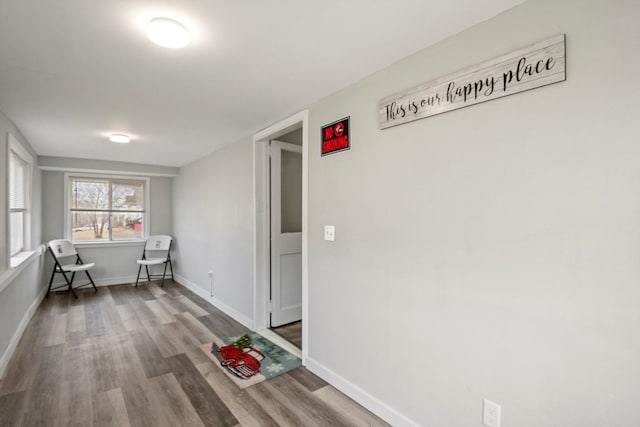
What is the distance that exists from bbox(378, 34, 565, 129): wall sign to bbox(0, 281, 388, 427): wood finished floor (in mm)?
1915

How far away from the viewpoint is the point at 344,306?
227 cm

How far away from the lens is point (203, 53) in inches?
69.8

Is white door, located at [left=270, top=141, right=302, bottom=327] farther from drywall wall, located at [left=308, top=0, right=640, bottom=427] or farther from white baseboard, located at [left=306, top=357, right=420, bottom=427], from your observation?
drywall wall, located at [left=308, top=0, right=640, bottom=427]

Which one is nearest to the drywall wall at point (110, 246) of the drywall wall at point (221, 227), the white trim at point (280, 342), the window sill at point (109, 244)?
the window sill at point (109, 244)

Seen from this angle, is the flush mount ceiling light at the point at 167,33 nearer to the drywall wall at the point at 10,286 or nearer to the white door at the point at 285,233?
the white door at the point at 285,233

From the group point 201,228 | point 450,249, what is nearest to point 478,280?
point 450,249

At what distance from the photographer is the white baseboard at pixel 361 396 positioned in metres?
1.88

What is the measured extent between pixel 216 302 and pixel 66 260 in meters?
3.03

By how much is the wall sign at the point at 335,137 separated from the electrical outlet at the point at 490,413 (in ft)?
5.44

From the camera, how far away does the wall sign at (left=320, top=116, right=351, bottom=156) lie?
2232 mm

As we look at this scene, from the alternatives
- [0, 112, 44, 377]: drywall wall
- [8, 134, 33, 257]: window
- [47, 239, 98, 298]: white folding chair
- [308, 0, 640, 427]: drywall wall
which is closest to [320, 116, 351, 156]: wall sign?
[308, 0, 640, 427]: drywall wall

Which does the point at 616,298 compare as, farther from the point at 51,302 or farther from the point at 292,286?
the point at 51,302

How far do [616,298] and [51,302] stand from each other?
237 inches

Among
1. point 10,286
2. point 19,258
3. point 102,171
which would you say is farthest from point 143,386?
point 102,171
